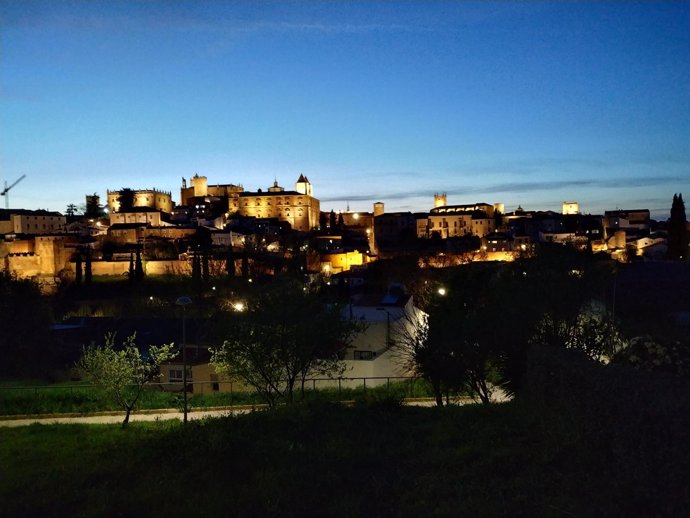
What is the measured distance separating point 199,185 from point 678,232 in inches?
4096

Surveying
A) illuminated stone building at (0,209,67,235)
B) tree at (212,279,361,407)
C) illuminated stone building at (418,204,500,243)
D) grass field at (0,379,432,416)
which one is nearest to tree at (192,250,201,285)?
illuminated stone building at (0,209,67,235)

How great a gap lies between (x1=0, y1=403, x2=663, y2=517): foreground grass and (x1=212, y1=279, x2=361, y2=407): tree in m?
4.88

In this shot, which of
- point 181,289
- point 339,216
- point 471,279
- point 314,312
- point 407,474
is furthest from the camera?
point 339,216

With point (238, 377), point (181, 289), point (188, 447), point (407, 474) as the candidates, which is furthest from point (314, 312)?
point (181, 289)

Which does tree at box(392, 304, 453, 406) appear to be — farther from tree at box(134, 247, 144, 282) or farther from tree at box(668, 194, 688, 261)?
tree at box(668, 194, 688, 261)

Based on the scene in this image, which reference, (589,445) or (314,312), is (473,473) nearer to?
(589,445)

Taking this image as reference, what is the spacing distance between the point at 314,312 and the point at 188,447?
8969 millimetres

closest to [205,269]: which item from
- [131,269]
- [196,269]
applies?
[196,269]

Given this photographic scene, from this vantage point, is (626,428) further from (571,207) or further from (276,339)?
(571,207)

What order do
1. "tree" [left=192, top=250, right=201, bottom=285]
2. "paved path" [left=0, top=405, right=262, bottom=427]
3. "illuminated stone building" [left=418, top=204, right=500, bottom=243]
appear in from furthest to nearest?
1. "illuminated stone building" [left=418, top=204, right=500, bottom=243]
2. "tree" [left=192, top=250, right=201, bottom=285]
3. "paved path" [left=0, top=405, right=262, bottom=427]

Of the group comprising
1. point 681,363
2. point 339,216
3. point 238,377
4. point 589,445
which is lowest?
point 238,377

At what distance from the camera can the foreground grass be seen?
8.14 meters

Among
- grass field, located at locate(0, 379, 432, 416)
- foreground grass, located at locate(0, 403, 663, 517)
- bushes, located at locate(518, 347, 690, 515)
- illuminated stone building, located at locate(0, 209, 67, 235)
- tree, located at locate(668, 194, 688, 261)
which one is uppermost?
illuminated stone building, located at locate(0, 209, 67, 235)

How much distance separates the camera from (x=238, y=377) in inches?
780
